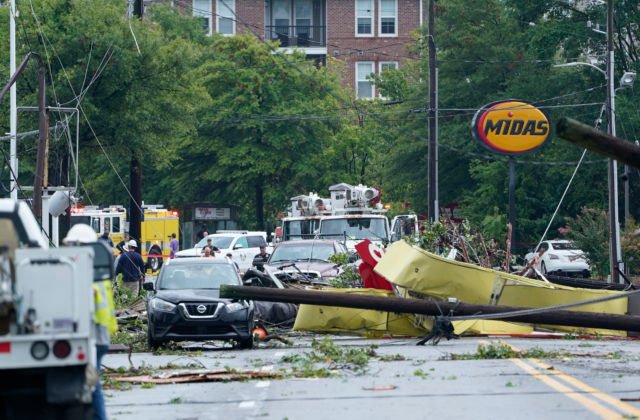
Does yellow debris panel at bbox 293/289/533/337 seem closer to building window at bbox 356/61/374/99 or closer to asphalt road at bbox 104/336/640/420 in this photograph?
asphalt road at bbox 104/336/640/420

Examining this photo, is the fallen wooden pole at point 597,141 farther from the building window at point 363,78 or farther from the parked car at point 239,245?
the building window at point 363,78

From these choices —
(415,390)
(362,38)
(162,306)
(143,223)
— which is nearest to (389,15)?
(362,38)

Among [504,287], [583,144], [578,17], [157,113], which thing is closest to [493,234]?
[578,17]

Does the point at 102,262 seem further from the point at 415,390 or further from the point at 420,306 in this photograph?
the point at 420,306

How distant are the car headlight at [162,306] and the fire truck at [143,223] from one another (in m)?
30.4

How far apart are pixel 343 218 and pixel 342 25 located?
48173 mm

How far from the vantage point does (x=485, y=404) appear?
13469 mm

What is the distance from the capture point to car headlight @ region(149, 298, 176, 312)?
21.8 meters

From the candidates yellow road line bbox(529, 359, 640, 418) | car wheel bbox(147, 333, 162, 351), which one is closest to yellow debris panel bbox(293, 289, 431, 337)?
car wheel bbox(147, 333, 162, 351)

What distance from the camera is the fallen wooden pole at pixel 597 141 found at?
11.4 m

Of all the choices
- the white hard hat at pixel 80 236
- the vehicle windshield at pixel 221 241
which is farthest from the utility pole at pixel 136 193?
the white hard hat at pixel 80 236

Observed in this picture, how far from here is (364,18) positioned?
3361 inches

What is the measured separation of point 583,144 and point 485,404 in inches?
126

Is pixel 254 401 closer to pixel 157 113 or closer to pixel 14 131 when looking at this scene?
pixel 14 131
